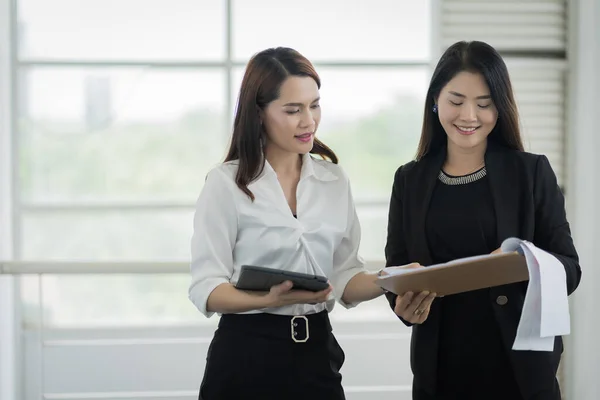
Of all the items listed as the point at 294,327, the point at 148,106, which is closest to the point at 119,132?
the point at 148,106

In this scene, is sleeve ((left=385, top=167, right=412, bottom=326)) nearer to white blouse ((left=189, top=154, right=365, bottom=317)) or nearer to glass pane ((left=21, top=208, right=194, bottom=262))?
white blouse ((left=189, top=154, right=365, bottom=317))

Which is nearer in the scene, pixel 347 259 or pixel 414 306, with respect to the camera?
pixel 414 306

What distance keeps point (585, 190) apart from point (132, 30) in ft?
8.05

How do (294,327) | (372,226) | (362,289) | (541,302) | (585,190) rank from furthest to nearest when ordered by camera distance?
1. (372,226)
2. (585,190)
3. (362,289)
4. (294,327)
5. (541,302)

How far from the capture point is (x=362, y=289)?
2197 mm

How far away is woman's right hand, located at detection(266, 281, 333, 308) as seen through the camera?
76.7 inches

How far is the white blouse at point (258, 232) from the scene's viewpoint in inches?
81.6

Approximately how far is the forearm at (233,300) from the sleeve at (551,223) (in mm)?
675

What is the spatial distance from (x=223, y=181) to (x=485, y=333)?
29.0 inches

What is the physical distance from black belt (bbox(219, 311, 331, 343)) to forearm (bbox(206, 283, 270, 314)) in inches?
1.7

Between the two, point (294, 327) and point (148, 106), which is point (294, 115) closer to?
point (294, 327)

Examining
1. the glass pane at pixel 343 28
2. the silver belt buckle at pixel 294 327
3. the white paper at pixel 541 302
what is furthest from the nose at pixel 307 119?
the glass pane at pixel 343 28

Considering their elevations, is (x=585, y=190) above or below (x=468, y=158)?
below

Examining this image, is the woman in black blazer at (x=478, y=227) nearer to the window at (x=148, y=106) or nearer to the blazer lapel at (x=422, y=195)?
the blazer lapel at (x=422, y=195)
